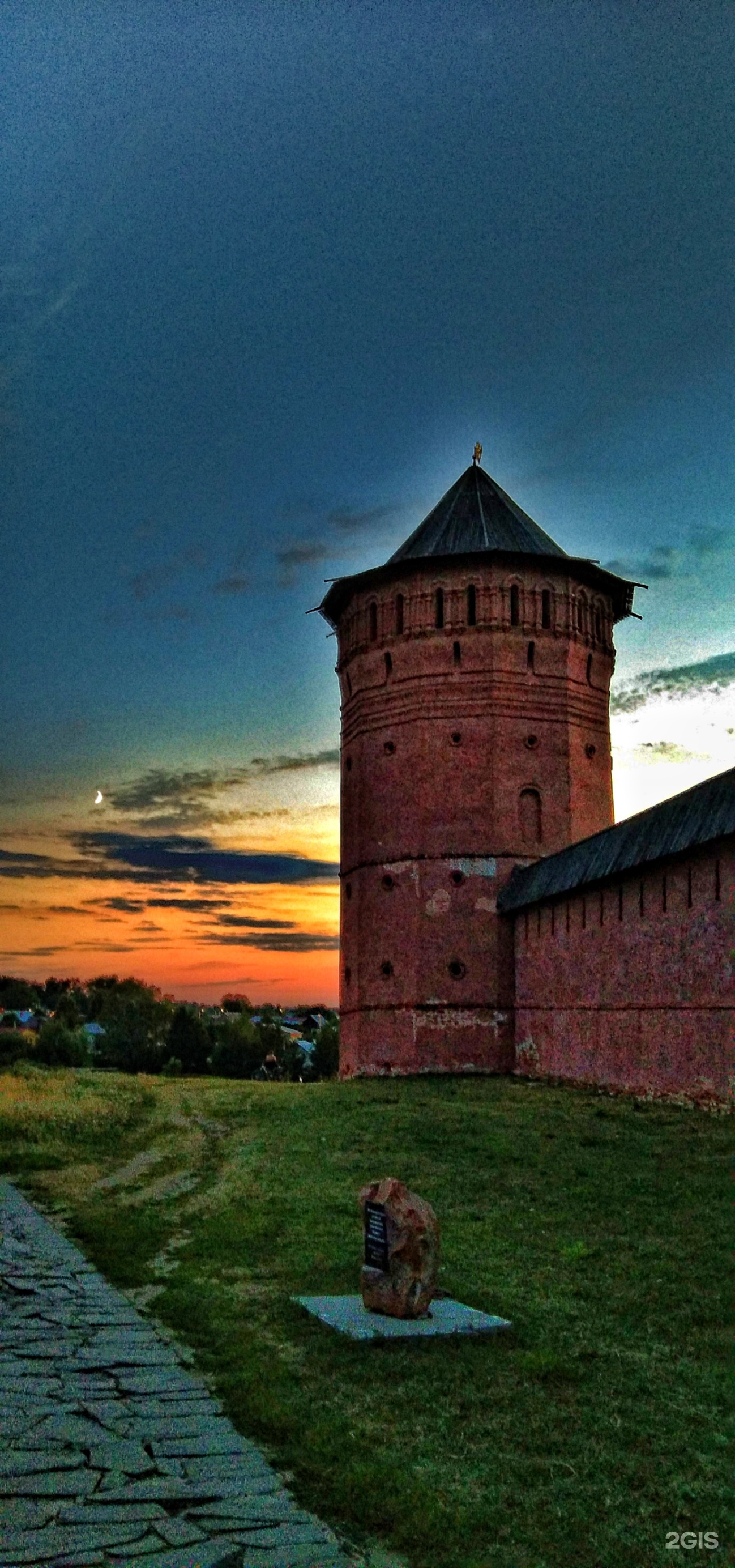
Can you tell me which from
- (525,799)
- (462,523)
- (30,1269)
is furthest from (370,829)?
(30,1269)

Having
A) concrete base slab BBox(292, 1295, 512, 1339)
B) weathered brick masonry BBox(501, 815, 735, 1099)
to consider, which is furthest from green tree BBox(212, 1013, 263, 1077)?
concrete base slab BBox(292, 1295, 512, 1339)

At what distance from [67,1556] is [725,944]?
42.8 ft

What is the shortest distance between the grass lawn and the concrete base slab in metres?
0.09

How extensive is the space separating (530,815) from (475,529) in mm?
6693

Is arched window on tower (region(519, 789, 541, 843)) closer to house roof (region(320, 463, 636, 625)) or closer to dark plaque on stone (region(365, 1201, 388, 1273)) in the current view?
house roof (region(320, 463, 636, 625))

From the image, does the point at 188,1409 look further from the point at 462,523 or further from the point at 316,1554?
the point at 462,523

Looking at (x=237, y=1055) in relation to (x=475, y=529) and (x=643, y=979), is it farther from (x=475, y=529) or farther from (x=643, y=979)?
(x=643, y=979)

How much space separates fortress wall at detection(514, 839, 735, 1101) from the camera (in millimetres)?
15352

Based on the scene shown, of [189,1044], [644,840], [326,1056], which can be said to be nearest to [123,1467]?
[644,840]

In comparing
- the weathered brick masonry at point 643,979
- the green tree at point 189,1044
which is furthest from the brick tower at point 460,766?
the green tree at point 189,1044

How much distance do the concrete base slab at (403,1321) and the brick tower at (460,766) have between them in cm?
1800

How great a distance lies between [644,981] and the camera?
17219 millimetres

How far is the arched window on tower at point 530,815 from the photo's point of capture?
25062 mm

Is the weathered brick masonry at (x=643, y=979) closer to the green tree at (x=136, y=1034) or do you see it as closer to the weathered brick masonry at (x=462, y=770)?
the weathered brick masonry at (x=462, y=770)
